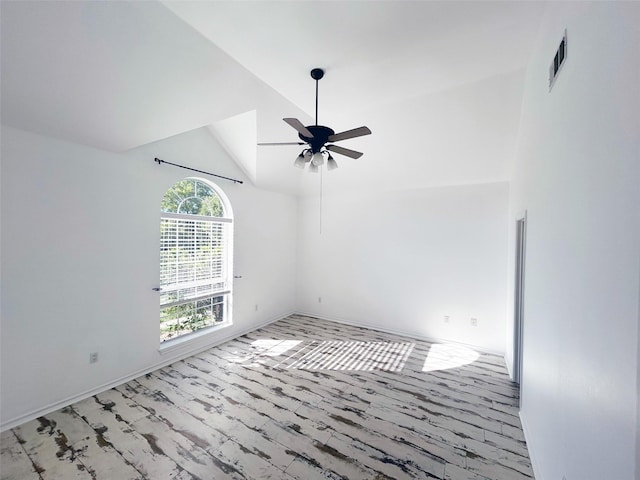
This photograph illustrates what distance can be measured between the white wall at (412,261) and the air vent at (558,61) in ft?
8.81

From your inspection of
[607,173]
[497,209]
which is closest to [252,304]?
[497,209]

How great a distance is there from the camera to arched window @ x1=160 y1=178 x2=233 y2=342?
3604 millimetres

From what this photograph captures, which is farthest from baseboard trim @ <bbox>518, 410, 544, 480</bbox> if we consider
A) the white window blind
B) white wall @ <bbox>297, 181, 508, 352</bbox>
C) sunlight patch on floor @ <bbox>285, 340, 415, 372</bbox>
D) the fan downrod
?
the white window blind

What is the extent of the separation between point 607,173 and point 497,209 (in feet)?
11.4

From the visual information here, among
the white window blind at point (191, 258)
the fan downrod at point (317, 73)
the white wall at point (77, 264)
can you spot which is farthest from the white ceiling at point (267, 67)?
the white window blind at point (191, 258)

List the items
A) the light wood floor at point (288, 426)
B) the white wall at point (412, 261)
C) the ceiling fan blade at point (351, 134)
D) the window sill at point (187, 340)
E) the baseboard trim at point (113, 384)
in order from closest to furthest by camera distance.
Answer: the light wood floor at point (288, 426), the ceiling fan blade at point (351, 134), the baseboard trim at point (113, 384), the window sill at point (187, 340), the white wall at point (412, 261)

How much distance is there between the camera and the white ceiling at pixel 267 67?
1760 millimetres

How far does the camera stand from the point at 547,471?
5.40 ft

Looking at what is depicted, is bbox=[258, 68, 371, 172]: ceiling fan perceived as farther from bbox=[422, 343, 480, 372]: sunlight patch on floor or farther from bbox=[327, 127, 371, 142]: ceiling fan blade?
bbox=[422, 343, 480, 372]: sunlight patch on floor

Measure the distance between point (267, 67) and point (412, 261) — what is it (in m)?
3.61

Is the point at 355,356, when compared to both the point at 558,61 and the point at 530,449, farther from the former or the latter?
the point at 558,61

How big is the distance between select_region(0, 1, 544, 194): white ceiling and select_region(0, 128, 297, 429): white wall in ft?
1.03

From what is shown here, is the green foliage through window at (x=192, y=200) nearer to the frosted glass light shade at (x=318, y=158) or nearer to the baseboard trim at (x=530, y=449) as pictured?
the frosted glass light shade at (x=318, y=158)

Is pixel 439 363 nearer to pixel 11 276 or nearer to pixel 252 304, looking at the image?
pixel 252 304
